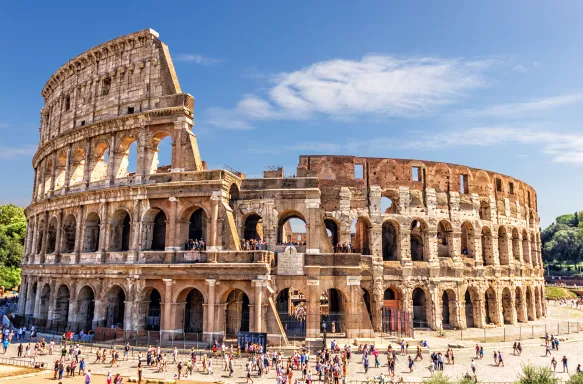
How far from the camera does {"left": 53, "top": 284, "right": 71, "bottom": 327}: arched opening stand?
31.5 m

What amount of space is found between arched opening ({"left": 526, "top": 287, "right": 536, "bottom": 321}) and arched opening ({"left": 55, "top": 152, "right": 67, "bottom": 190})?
41632 millimetres

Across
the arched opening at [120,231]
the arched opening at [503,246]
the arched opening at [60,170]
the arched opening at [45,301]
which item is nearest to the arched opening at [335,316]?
the arched opening at [120,231]

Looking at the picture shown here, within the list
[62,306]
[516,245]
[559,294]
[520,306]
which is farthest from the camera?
[559,294]

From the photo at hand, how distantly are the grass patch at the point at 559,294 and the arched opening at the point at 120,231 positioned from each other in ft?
189

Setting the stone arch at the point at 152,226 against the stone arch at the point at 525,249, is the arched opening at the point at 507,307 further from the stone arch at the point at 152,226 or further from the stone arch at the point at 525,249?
the stone arch at the point at 152,226

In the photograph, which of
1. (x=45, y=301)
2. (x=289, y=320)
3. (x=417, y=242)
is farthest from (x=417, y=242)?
(x=45, y=301)

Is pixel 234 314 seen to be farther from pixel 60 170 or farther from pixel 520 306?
pixel 520 306

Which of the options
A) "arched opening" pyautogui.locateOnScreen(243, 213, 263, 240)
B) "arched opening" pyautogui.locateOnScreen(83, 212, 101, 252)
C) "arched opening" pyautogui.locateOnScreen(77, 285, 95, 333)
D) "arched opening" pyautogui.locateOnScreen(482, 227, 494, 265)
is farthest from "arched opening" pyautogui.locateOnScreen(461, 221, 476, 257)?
"arched opening" pyautogui.locateOnScreen(77, 285, 95, 333)

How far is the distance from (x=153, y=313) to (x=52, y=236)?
12.2m

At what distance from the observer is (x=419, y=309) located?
1339 inches

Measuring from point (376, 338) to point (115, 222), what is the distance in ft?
62.9

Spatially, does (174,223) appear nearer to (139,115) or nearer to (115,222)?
(115,222)

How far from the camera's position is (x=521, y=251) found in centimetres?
4028

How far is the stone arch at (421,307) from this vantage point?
3259 cm
